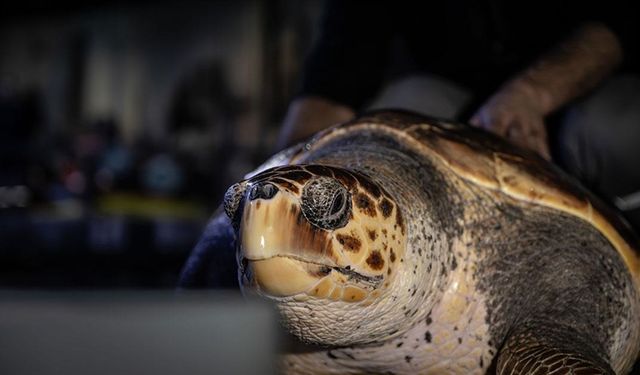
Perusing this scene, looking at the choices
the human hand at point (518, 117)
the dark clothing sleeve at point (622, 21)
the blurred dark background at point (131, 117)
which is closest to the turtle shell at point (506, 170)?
the human hand at point (518, 117)

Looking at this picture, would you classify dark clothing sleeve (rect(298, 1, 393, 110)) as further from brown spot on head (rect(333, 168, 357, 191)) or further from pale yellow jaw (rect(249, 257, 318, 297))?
pale yellow jaw (rect(249, 257, 318, 297))

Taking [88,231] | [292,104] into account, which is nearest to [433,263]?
[292,104]

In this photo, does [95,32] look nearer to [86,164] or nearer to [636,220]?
[86,164]

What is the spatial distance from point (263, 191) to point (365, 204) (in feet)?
0.49

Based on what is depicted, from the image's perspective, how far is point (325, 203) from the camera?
788mm

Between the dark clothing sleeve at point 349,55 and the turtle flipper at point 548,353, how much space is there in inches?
43.2

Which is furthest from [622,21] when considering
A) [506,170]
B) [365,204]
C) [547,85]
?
[365,204]

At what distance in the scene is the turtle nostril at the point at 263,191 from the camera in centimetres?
77

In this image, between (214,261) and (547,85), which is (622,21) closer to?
(547,85)

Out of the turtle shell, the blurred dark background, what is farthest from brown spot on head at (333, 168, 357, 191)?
the blurred dark background

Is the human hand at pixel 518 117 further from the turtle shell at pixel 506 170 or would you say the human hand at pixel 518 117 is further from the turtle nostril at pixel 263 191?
the turtle nostril at pixel 263 191

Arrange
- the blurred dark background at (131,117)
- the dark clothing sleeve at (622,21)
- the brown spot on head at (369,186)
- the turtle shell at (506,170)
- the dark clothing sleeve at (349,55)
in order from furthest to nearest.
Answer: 1. the blurred dark background at (131,117)
2. the dark clothing sleeve at (349,55)
3. the dark clothing sleeve at (622,21)
4. the turtle shell at (506,170)
5. the brown spot on head at (369,186)

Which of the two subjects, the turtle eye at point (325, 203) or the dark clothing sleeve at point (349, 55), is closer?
the turtle eye at point (325, 203)

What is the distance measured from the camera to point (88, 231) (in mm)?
4172
